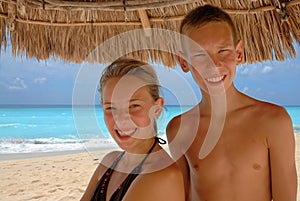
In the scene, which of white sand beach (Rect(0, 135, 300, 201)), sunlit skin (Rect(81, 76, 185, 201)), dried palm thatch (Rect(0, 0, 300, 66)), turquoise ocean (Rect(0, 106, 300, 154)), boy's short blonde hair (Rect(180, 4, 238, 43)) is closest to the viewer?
sunlit skin (Rect(81, 76, 185, 201))

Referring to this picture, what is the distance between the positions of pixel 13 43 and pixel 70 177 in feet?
12.6

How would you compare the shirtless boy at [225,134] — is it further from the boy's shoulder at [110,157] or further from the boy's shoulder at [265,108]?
the boy's shoulder at [110,157]

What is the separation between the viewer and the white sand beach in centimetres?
470

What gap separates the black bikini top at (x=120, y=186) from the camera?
0.83m

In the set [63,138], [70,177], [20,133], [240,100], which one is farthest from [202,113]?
[20,133]

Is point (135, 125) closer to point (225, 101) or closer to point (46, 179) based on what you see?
point (225, 101)

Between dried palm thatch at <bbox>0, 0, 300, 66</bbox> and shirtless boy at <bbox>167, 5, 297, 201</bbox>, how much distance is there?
95 centimetres

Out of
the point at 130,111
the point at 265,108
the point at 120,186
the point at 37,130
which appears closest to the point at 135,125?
the point at 130,111

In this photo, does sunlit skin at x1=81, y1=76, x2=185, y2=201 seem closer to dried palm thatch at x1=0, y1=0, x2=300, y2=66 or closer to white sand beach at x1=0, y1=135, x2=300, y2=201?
dried palm thatch at x1=0, y1=0, x2=300, y2=66

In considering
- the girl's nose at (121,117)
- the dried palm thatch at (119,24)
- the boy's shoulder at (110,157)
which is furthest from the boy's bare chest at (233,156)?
the dried palm thatch at (119,24)

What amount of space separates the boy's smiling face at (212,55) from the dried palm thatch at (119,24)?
932 millimetres

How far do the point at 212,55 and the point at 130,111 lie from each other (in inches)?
15.8

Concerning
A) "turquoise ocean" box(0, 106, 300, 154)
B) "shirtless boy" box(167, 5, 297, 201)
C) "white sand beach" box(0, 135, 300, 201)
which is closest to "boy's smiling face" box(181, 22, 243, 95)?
"shirtless boy" box(167, 5, 297, 201)

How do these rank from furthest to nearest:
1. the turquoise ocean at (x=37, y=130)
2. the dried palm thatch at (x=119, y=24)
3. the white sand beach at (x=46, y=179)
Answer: the turquoise ocean at (x=37, y=130)
the white sand beach at (x=46, y=179)
the dried palm thatch at (x=119, y=24)
